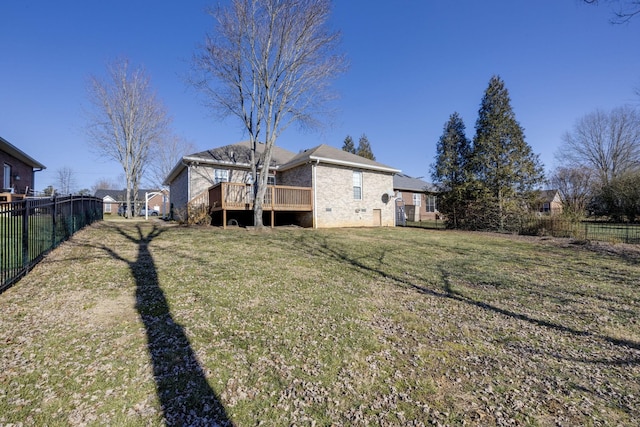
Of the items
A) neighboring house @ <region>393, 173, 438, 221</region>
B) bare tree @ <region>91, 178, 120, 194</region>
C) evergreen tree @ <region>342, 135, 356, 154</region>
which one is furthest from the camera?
bare tree @ <region>91, 178, 120, 194</region>

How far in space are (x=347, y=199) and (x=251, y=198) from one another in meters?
5.72

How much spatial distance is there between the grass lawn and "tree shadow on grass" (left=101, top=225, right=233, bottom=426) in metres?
0.02

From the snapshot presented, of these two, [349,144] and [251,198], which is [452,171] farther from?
[349,144]

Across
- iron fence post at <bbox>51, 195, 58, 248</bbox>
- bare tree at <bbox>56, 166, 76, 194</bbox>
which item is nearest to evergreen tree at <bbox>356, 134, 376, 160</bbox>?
iron fence post at <bbox>51, 195, 58, 248</bbox>

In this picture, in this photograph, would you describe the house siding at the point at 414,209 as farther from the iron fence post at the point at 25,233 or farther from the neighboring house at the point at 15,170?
the neighboring house at the point at 15,170

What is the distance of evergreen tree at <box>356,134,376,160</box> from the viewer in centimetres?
3581

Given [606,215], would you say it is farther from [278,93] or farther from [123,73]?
[123,73]

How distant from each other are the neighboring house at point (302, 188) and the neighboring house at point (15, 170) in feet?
26.7

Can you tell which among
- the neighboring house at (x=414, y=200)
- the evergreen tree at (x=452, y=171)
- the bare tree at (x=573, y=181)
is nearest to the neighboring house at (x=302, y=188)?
the evergreen tree at (x=452, y=171)

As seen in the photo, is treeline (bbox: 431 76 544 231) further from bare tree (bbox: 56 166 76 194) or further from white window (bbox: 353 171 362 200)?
bare tree (bbox: 56 166 76 194)

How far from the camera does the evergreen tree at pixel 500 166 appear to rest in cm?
1634

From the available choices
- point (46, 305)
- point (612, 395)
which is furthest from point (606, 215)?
point (46, 305)

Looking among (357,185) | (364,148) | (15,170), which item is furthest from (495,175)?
(15,170)

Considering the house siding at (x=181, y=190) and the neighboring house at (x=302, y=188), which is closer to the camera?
the neighboring house at (x=302, y=188)
